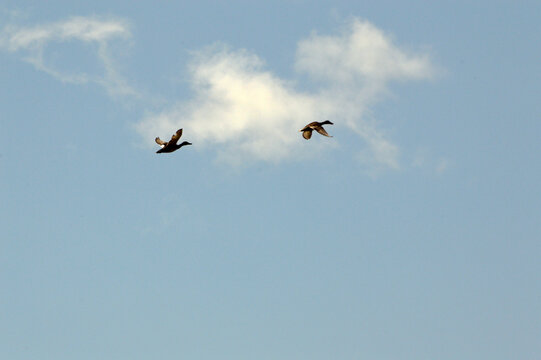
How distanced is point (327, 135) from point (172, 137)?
13.4 meters

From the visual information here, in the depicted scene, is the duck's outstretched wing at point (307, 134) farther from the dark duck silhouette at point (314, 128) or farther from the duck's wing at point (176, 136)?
the duck's wing at point (176, 136)

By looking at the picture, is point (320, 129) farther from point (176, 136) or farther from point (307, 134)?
point (176, 136)

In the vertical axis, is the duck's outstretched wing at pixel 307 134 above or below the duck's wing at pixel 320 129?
below

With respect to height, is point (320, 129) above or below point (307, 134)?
above

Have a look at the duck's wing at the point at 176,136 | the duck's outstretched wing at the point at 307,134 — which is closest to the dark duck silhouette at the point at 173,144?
the duck's wing at the point at 176,136

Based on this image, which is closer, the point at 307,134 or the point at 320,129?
the point at 307,134

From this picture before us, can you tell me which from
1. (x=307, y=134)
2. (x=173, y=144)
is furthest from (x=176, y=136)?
(x=307, y=134)

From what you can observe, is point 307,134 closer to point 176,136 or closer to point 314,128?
point 314,128

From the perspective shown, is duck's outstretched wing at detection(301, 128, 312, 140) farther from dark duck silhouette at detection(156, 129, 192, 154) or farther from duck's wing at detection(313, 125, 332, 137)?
dark duck silhouette at detection(156, 129, 192, 154)

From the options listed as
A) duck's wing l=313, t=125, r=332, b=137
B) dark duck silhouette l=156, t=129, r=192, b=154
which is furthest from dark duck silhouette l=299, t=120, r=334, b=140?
dark duck silhouette l=156, t=129, r=192, b=154

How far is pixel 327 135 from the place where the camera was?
71.1m

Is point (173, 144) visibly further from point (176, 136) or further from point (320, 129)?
point (320, 129)

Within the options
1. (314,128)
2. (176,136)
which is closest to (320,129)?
(314,128)

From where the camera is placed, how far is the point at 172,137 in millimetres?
67938
